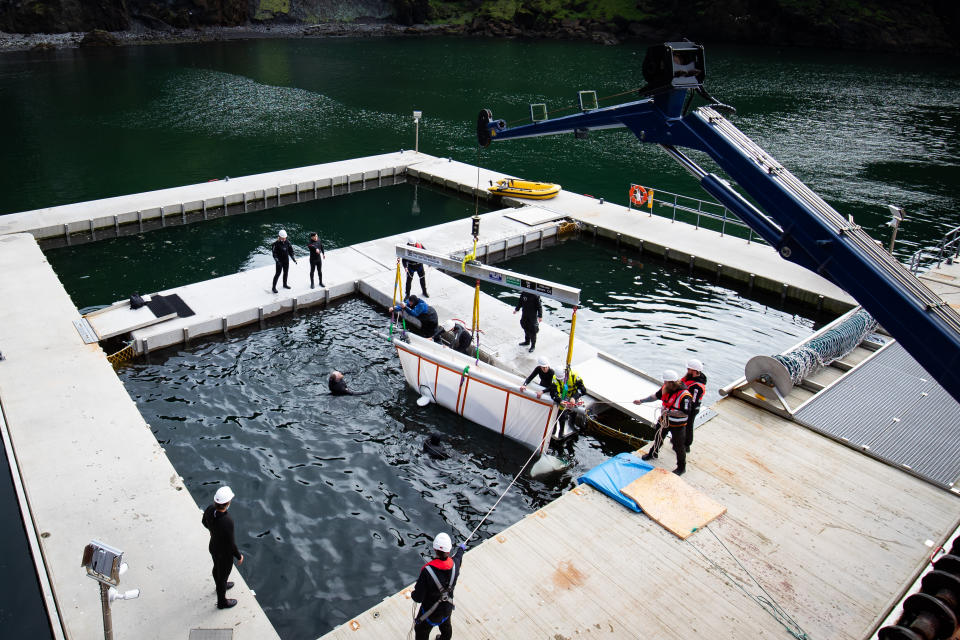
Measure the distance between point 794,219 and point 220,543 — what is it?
11.9m

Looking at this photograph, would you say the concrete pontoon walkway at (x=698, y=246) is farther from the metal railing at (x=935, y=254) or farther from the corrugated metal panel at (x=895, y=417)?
the corrugated metal panel at (x=895, y=417)

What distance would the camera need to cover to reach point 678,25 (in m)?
105

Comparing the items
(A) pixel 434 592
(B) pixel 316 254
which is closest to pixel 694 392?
(A) pixel 434 592

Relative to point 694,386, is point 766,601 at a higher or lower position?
lower

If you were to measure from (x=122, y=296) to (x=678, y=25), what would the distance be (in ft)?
342

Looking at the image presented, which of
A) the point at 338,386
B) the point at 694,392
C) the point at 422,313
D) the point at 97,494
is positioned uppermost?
the point at 694,392

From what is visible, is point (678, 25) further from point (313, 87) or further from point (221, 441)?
point (221, 441)

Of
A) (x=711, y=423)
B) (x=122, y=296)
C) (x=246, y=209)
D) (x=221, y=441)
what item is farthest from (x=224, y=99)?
(x=711, y=423)

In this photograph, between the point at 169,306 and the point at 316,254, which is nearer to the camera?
the point at 169,306

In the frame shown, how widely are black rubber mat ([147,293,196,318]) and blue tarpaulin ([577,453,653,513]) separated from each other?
12572 mm

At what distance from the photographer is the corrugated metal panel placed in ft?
42.8

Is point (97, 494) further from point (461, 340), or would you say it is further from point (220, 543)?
point (461, 340)

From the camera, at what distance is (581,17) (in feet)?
352

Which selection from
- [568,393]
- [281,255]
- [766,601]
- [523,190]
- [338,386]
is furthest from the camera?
[523,190]
